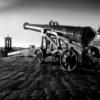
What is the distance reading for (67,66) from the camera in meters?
5.63

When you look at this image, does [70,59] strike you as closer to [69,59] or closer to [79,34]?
[69,59]

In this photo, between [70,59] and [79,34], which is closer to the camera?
[79,34]

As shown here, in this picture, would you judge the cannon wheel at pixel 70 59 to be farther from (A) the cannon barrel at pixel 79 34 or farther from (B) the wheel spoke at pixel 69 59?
(A) the cannon barrel at pixel 79 34

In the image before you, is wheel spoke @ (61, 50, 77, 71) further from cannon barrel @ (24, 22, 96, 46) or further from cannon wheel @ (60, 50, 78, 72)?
cannon barrel @ (24, 22, 96, 46)

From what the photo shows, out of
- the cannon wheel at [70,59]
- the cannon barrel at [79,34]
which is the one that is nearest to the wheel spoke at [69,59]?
the cannon wheel at [70,59]

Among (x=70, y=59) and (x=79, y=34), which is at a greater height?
(x=79, y=34)

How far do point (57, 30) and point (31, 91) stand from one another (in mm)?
4270

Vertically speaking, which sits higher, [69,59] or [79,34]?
[79,34]

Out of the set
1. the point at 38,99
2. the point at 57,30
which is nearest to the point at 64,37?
the point at 57,30

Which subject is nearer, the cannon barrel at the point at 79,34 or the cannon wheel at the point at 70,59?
the cannon barrel at the point at 79,34

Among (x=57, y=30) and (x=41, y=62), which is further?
(x=41, y=62)

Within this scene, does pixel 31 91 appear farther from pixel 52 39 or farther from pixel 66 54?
pixel 52 39

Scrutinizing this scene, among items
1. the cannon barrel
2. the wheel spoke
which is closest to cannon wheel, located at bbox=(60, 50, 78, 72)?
the wheel spoke

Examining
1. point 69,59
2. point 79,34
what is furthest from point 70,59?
point 79,34
